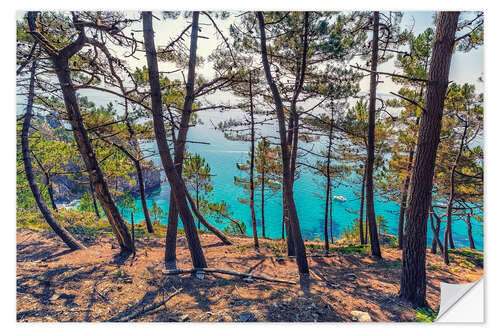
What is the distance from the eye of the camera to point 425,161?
2.43 meters

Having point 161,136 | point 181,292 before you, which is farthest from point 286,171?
point 181,292

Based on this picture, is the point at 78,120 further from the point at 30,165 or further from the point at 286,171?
the point at 286,171

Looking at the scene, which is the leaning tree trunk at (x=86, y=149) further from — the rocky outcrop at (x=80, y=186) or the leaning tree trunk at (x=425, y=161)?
the leaning tree trunk at (x=425, y=161)

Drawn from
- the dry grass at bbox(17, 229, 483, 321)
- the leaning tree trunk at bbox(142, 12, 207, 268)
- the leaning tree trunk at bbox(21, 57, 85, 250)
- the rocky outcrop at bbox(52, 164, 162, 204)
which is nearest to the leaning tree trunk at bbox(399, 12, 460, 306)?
the dry grass at bbox(17, 229, 483, 321)

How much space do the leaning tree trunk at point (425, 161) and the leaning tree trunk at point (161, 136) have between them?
255 cm

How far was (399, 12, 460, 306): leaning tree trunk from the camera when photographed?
2293 millimetres

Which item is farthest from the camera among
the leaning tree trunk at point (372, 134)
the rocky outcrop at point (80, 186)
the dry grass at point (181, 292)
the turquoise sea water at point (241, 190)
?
the rocky outcrop at point (80, 186)

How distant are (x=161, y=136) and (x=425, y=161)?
301cm

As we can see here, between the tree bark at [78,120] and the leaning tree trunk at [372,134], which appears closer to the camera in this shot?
the tree bark at [78,120]

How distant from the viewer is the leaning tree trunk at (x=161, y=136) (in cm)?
293

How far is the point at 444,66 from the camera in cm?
229

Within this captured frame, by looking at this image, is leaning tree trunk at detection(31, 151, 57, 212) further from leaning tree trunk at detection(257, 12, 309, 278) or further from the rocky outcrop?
leaning tree trunk at detection(257, 12, 309, 278)

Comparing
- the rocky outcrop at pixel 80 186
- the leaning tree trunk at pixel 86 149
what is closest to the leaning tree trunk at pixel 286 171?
the leaning tree trunk at pixel 86 149

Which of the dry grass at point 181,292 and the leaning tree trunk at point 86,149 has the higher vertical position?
the leaning tree trunk at point 86,149
